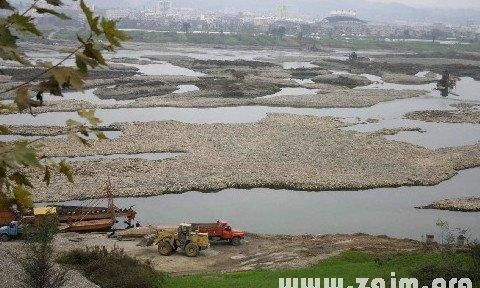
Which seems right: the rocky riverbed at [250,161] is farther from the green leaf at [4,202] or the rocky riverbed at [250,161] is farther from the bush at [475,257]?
the green leaf at [4,202]

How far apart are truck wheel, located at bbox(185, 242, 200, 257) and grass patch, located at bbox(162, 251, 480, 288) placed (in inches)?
84.6

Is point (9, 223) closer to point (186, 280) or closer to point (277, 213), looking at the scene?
point (186, 280)

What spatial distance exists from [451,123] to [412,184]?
1707 centimetres

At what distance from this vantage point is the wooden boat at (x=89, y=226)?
1900 centimetres

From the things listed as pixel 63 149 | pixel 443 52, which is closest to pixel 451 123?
pixel 63 149

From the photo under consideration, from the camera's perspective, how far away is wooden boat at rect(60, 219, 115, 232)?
62.3ft

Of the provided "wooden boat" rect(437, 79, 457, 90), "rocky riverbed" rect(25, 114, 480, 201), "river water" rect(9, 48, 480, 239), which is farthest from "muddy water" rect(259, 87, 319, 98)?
"river water" rect(9, 48, 480, 239)

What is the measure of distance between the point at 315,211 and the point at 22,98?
20577mm

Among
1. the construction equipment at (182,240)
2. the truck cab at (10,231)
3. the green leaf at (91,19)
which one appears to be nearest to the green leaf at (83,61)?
the green leaf at (91,19)

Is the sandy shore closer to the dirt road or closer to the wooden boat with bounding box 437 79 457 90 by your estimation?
the dirt road

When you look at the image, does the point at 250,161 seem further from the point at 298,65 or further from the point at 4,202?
the point at 298,65

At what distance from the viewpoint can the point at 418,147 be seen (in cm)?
3139

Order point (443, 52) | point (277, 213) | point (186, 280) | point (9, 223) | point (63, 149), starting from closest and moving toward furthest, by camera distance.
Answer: point (186, 280) → point (9, 223) → point (277, 213) → point (63, 149) → point (443, 52)

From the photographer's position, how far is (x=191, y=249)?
16.3m
